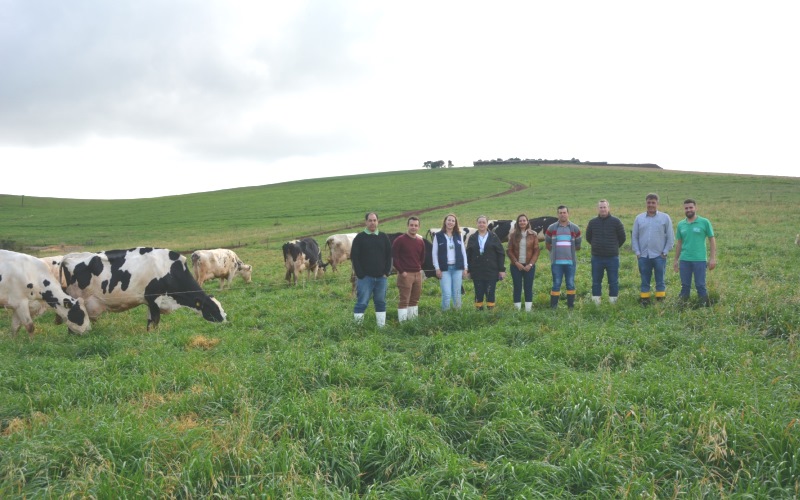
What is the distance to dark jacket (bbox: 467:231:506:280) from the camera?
30.4 feet

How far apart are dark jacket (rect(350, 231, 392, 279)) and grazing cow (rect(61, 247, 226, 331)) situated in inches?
135

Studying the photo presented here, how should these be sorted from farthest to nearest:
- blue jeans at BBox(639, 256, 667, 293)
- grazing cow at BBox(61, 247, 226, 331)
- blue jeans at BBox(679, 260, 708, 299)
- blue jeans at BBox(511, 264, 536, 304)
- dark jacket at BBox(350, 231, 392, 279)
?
grazing cow at BBox(61, 247, 226, 331) → blue jeans at BBox(511, 264, 536, 304) → blue jeans at BBox(639, 256, 667, 293) → dark jacket at BBox(350, 231, 392, 279) → blue jeans at BBox(679, 260, 708, 299)

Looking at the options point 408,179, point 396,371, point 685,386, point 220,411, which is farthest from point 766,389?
point 408,179

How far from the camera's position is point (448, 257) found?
9.37m

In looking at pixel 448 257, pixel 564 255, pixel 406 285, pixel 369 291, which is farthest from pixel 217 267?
pixel 564 255

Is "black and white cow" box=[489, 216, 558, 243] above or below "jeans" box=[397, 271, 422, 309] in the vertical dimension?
above

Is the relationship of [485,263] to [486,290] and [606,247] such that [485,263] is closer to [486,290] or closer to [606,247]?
[486,290]

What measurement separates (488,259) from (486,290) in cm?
61

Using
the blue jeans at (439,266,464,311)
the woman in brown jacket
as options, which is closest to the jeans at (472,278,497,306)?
the blue jeans at (439,266,464,311)

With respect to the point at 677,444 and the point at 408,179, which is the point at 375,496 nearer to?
the point at 677,444

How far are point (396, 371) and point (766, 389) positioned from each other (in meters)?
3.73

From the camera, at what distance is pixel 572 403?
4527 mm

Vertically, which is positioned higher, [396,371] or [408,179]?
[408,179]

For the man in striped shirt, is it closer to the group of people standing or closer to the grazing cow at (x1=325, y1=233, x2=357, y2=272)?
the group of people standing
